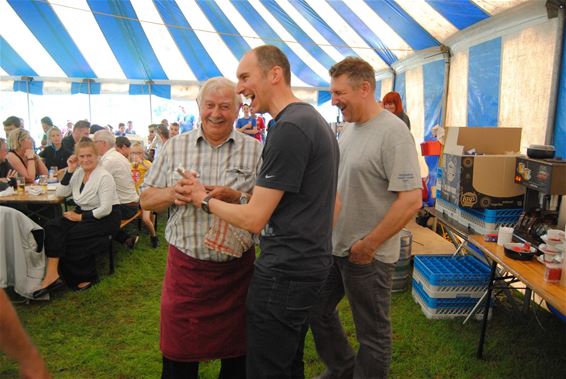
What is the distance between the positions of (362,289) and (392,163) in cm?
58

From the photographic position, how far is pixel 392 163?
5.87ft

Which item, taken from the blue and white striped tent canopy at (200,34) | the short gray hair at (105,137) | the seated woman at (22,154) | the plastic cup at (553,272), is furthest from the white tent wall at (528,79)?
the seated woman at (22,154)

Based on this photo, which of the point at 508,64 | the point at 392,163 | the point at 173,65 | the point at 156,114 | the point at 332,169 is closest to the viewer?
the point at 332,169

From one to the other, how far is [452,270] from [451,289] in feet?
0.56

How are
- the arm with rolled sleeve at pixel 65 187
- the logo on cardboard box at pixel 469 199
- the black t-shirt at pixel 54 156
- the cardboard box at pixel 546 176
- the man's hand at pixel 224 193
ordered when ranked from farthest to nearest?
1. the black t-shirt at pixel 54 156
2. the arm with rolled sleeve at pixel 65 187
3. the logo on cardboard box at pixel 469 199
4. the cardboard box at pixel 546 176
5. the man's hand at pixel 224 193

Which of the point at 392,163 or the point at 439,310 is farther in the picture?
the point at 439,310

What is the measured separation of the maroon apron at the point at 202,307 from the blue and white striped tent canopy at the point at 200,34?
3.59 metres

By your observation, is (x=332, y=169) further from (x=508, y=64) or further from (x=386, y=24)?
(x=386, y=24)

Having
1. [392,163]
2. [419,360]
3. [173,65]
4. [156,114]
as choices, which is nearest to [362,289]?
[392,163]

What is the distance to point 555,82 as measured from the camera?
10.6 ft

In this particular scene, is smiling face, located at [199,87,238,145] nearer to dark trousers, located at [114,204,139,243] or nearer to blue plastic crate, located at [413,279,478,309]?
blue plastic crate, located at [413,279,478,309]

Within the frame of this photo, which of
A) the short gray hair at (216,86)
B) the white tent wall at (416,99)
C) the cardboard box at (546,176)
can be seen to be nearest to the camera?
the short gray hair at (216,86)

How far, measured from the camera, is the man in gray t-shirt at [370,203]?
1792 mm

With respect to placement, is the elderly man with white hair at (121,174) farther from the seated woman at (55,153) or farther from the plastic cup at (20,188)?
the seated woman at (55,153)
